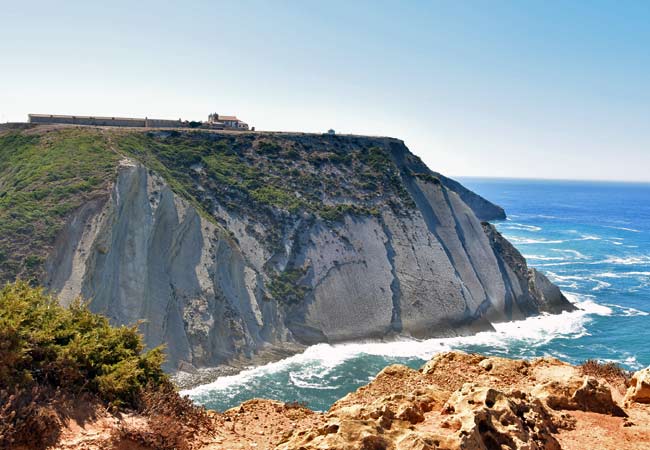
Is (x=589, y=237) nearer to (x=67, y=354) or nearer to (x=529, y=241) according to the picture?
(x=529, y=241)

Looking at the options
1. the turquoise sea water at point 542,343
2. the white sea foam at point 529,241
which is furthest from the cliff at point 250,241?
the white sea foam at point 529,241

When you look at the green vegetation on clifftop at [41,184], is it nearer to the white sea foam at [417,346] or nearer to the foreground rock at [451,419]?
Answer: the white sea foam at [417,346]

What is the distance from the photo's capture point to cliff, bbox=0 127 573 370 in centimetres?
4178

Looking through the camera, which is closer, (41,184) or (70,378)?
(70,378)

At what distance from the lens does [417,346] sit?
51.1m

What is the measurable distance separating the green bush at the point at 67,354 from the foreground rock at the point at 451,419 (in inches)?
43.5

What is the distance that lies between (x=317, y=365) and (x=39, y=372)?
34.6 metres

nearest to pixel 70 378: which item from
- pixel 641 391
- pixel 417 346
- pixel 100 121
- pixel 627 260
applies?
pixel 641 391

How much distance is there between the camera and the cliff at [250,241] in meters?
41.8

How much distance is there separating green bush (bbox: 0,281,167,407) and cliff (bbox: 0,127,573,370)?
26.3 meters

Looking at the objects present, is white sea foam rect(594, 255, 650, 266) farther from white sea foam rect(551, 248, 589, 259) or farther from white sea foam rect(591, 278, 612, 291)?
white sea foam rect(591, 278, 612, 291)

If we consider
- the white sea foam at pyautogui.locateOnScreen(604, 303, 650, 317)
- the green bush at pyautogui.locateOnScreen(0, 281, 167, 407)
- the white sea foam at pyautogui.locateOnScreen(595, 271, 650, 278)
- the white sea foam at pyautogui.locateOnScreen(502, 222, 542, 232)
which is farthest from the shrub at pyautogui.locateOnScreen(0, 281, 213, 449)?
the white sea foam at pyautogui.locateOnScreen(502, 222, 542, 232)

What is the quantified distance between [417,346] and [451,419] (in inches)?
1661

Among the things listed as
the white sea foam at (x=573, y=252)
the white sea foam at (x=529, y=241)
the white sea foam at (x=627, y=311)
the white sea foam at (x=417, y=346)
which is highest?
the white sea foam at (x=529, y=241)
